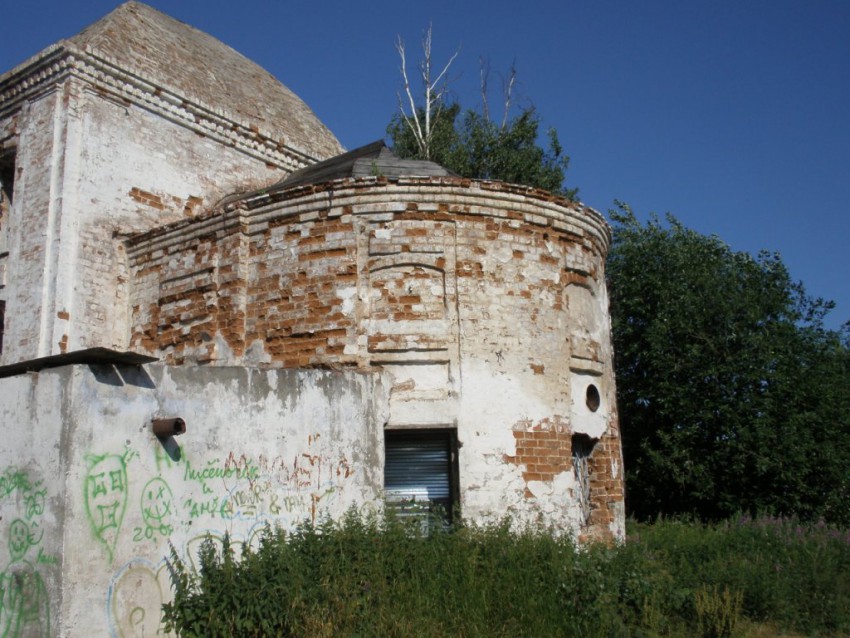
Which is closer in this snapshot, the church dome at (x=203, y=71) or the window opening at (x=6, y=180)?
the window opening at (x=6, y=180)

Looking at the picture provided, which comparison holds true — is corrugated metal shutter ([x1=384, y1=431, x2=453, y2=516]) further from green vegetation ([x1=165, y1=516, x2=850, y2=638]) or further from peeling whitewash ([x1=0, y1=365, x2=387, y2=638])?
peeling whitewash ([x1=0, y1=365, x2=387, y2=638])

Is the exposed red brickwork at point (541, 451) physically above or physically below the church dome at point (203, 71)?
below

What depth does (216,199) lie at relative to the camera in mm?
13664

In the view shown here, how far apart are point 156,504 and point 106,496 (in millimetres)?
499

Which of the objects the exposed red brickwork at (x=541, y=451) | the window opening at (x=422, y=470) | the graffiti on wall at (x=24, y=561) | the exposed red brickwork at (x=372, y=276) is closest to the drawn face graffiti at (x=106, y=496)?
the graffiti on wall at (x=24, y=561)

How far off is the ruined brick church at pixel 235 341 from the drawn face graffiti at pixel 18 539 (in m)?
0.02

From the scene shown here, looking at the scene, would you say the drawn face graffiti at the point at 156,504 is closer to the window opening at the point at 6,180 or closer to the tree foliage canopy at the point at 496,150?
the window opening at the point at 6,180

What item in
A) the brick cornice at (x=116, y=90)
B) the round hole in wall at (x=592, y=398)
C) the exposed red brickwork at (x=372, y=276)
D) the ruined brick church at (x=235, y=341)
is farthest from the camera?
the brick cornice at (x=116, y=90)

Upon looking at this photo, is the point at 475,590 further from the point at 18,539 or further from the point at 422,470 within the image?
the point at 18,539

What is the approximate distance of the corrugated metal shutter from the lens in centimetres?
929

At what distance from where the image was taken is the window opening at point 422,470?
30.2 feet

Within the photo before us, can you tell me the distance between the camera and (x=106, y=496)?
620cm

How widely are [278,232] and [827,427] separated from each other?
1106 cm

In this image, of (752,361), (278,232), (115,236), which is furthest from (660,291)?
(115,236)
